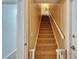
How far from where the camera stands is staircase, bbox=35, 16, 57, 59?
21.4 feet

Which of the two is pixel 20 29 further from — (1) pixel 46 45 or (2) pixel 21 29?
(1) pixel 46 45

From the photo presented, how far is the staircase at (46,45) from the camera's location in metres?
6.51

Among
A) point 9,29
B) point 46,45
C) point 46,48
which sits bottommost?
point 46,48

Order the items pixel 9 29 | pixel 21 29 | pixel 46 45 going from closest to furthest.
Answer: pixel 21 29
pixel 9 29
pixel 46 45

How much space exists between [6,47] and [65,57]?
2453 mm

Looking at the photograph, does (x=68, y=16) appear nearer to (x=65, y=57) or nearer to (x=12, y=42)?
(x=65, y=57)

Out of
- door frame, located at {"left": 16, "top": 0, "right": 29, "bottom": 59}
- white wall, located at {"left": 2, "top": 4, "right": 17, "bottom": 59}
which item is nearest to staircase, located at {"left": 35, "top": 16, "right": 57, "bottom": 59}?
white wall, located at {"left": 2, "top": 4, "right": 17, "bottom": 59}

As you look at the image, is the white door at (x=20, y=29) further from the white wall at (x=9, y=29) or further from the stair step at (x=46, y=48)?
the stair step at (x=46, y=48)

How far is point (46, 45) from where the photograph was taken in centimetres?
730

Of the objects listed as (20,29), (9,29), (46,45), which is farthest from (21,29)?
(46,45)

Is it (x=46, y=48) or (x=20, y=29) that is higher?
(x=20, y=29)

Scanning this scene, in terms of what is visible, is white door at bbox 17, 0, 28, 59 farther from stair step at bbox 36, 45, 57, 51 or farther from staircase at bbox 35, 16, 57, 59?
stair step at bbox 36, 45, 57, 51

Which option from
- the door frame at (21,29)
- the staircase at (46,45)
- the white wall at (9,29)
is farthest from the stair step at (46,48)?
the door frame at (21,29)

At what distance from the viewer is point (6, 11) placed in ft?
20.7
